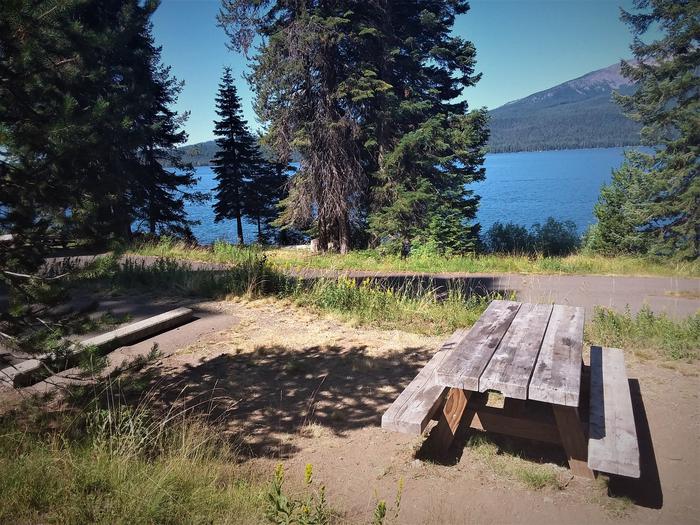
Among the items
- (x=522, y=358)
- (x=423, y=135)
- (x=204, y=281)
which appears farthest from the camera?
(x=423, y=135)

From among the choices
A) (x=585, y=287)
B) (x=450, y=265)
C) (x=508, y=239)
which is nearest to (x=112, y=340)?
(x=585, y=287)

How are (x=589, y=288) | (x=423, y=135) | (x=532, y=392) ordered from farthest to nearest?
(x=423, y=135) < (x=589, y=288) < (x=532, y=392)

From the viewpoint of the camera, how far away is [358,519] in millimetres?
2807

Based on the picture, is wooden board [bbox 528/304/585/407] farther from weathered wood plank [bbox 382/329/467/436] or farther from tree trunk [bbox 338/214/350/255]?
tree trunk [bbox 338/214/350/255]

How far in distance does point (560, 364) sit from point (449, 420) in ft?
3.15

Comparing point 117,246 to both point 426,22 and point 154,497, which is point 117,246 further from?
point 426,22

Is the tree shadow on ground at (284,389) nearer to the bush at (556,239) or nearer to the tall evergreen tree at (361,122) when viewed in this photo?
the tall evergreen tree at (361,122)

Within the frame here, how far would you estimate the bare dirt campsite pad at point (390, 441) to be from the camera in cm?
297

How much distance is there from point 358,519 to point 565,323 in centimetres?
248

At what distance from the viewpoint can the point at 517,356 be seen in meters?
3.27

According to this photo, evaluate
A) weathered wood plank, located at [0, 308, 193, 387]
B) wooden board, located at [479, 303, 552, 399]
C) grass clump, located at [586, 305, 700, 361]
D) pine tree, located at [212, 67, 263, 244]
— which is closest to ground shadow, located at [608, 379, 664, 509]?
wooden board, located at [479, 303, 552, 399]

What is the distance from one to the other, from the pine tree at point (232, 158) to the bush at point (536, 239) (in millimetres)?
15974

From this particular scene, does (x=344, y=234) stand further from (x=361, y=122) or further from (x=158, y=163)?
(x=158, y=163)

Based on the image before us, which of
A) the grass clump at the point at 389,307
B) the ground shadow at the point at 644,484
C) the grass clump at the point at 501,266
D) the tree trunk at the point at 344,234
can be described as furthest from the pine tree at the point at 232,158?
the ground shadow at the point at 644,484
